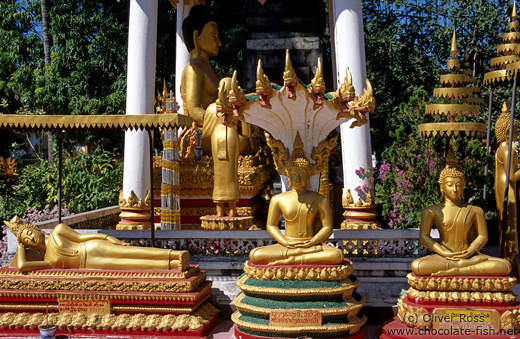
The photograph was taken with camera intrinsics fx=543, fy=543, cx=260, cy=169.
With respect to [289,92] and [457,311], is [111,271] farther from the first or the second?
[457,311]

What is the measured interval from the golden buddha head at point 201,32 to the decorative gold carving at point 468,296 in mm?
7416

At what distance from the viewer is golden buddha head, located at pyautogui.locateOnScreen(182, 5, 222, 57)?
11.7m

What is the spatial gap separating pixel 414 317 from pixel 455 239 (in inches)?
42.8

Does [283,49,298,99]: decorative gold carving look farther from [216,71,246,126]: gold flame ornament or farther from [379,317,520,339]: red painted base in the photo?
[379,317,520,339]: red painted base

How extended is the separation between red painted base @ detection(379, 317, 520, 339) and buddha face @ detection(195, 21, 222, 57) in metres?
7.42

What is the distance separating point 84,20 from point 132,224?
12821 millimetres

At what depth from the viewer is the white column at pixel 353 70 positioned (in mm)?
9445

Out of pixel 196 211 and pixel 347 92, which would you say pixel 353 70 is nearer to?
pixel 347 92

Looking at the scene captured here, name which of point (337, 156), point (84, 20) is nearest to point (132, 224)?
point (337, 156)

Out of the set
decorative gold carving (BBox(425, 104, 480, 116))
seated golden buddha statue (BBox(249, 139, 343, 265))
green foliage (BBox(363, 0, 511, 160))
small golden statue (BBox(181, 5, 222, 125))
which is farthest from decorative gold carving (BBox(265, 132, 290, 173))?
green foliage (BBox(363, 0, 511, 160))

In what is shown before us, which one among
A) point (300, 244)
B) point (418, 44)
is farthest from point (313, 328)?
point (418, 44)

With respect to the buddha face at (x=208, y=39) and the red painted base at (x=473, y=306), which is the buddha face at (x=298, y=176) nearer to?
the red painted base at (x=473, y=306)

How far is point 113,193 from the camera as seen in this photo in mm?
14391

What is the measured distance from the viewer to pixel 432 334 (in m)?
6.26
